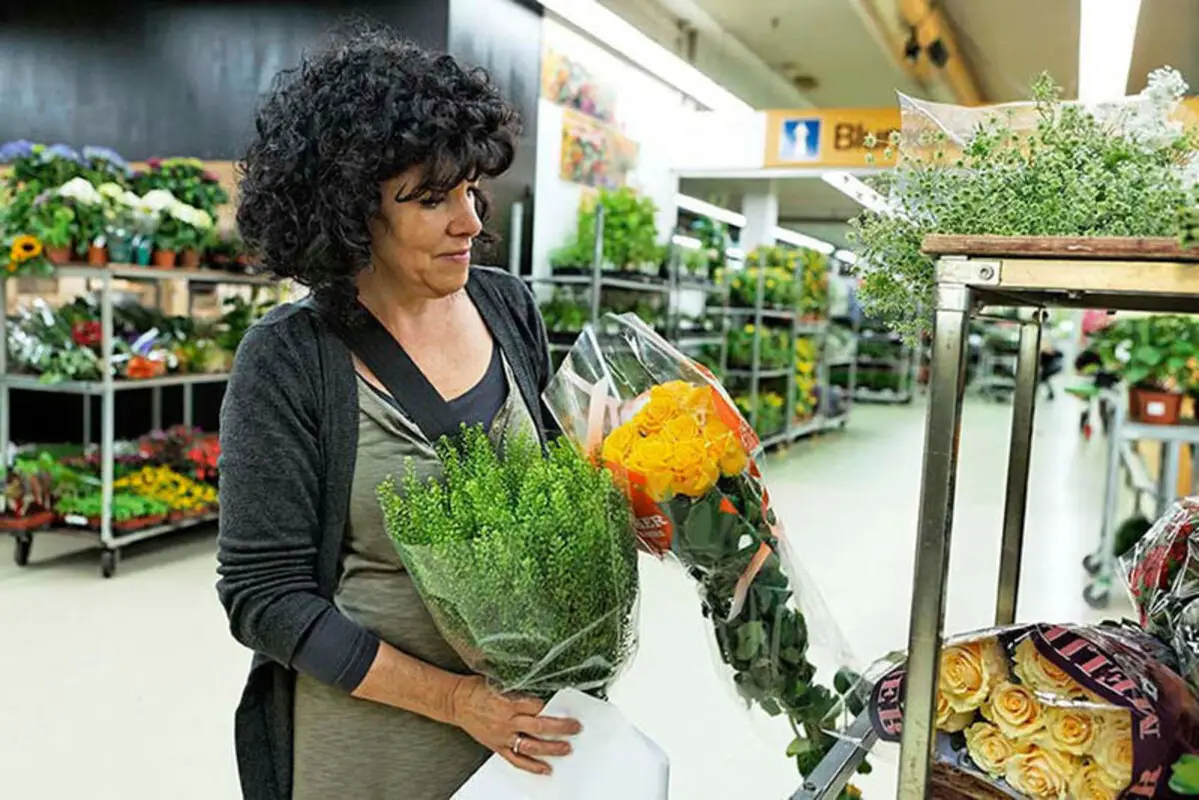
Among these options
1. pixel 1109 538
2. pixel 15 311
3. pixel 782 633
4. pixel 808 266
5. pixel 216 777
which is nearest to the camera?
pixel 782 633

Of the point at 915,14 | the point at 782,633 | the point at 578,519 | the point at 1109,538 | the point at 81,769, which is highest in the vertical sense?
the point at 915,14

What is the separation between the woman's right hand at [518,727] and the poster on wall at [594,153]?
23.1 feet

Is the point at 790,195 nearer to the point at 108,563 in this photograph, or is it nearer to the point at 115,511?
the point at 115,511

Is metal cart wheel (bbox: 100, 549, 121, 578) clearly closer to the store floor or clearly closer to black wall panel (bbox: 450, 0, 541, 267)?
the store floor

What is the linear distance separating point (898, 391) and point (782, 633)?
1600 centimetres

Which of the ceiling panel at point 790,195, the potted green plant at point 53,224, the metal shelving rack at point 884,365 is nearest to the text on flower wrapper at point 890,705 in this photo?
the potted green plant at point 53,224

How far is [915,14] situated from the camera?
22.8 feet

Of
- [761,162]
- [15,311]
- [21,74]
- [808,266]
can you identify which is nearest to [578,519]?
[15,311]

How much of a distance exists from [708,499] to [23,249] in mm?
4717

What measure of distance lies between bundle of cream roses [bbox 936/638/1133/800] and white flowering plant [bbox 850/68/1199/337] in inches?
13.3

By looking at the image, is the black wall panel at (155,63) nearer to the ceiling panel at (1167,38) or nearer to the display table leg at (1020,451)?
the ceiling panel at (1167,38)

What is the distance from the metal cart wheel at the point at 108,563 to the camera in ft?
15.8

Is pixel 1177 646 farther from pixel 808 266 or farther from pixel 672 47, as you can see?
pixel 808 266

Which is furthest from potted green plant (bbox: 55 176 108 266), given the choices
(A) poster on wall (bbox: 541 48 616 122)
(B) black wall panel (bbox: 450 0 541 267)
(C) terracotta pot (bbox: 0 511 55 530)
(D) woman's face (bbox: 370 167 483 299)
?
(D) woman's face (bbox: 370 167 483 299)
